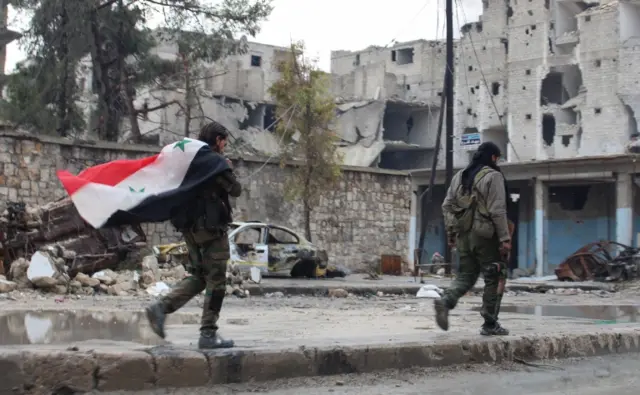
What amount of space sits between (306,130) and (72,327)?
61.9 ft

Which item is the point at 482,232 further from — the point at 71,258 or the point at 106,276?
the point at 71,258

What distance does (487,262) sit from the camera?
6500mm

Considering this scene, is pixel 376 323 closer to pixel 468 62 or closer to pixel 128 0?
pixel 128 0

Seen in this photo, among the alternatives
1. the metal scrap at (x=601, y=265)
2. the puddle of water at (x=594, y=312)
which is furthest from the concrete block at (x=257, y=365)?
the metal scrap at (x=601, y=265)

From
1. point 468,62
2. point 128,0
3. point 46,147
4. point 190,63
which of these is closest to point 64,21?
point 128,0

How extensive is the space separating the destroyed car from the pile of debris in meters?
1.38

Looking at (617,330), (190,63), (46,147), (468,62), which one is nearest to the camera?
A: (617,330)

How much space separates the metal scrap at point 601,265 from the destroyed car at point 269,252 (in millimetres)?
7189

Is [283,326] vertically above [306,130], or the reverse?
[306,130]

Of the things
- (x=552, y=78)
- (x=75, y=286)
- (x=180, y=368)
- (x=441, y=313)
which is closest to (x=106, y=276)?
(x=75, y=286)

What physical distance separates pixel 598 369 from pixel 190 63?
2193cm

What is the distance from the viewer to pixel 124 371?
14.3ft

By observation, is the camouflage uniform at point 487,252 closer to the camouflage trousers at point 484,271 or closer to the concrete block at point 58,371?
the camouflage trousers at point 484,271

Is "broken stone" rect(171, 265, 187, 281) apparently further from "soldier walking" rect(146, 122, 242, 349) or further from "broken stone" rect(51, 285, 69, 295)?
"soldier walking" rect(146, 122, 242, 349)
